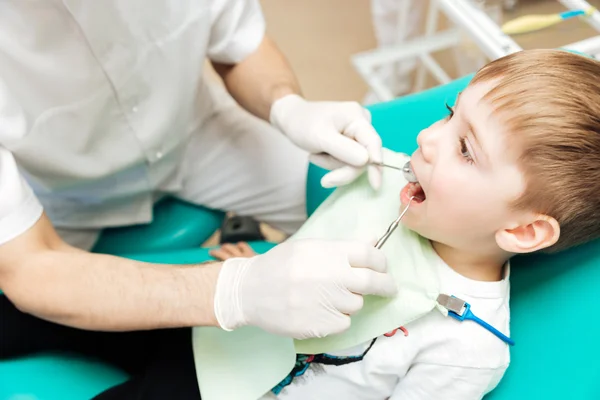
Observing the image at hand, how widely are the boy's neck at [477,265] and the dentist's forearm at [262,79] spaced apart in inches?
20.7

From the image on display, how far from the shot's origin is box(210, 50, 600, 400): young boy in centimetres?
68

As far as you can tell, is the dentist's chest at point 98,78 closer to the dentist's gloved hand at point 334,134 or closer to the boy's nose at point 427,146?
the dentist's gloved hand at point 334,134

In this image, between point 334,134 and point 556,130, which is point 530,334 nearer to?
point 556,130

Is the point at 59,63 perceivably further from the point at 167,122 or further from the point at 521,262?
the point at 521,262

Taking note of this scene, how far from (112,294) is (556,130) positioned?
0.68m

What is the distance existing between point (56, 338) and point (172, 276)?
1.09ft

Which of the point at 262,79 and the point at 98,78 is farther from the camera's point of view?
the point at 262,79

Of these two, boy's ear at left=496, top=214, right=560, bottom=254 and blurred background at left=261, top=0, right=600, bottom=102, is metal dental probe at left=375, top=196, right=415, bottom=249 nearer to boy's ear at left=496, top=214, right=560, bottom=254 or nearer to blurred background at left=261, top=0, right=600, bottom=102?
boy's ear at left=496, top=214, right=560, bottom=254

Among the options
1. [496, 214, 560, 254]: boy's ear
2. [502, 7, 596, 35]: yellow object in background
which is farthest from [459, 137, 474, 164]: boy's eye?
[502, 7, 596, 35]: yellow object in background

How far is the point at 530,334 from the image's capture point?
0.80m

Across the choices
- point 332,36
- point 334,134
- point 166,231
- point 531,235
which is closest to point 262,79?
point 334,134

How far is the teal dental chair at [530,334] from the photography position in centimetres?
73

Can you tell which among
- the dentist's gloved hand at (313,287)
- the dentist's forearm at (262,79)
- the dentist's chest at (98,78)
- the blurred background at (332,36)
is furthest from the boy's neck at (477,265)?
the blurred background at (332,36)

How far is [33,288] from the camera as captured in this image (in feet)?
2.80
